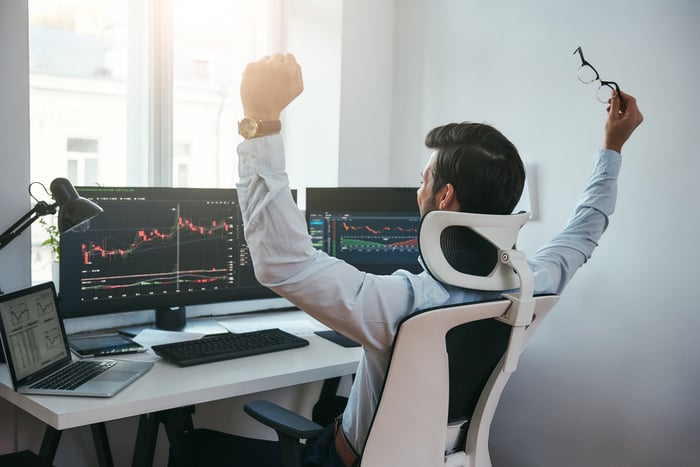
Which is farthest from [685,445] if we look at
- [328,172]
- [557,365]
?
[328,172]

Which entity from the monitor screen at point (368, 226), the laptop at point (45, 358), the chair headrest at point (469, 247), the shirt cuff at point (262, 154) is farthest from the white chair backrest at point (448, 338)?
the monitor screen at point (368, 226)

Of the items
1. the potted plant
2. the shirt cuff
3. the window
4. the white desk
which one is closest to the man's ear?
the shirt cuff

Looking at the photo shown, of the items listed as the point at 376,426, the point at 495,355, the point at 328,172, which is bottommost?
the point at 376,426

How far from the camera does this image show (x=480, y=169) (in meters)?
1.31

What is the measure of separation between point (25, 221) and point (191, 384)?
28.1 inches

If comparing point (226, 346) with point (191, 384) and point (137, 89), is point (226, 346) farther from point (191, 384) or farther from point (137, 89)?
point (137, 89)

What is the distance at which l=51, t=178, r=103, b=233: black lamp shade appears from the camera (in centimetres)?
170

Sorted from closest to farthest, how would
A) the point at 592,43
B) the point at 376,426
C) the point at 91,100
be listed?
1. the point at 376,426
2. the point at 592,43
3. the point at 91,100

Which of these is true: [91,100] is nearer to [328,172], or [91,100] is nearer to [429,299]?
[328,172]

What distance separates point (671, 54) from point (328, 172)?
4.66 ft

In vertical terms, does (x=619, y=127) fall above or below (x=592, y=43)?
below

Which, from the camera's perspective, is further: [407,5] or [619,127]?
[407,5]

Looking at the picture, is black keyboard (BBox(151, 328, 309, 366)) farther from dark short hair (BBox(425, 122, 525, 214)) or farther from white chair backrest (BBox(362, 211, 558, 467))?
dark short hair (BBox(425, 122, 525, 214))

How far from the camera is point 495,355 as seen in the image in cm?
135
